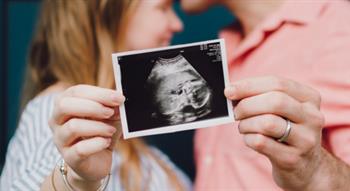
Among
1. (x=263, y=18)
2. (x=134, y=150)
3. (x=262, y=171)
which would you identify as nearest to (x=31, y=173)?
(x=134, y=150)

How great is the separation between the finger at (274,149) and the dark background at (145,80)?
9cm

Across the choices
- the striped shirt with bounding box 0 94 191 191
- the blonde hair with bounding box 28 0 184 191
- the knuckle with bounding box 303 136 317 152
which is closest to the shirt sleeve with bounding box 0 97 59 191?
the striped shirt with bounding box 0 94 191 191

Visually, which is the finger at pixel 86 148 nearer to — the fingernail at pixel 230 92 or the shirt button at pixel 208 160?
the fingernail at pixel 230 92

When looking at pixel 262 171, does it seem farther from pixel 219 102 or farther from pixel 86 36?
pixel 86 36

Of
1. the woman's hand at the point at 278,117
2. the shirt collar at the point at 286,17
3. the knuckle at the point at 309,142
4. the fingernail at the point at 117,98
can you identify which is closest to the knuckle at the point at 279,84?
the woman's hand at the point at 278,117

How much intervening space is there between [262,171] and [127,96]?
495 millimetres

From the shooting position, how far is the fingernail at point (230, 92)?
1028 millimetres

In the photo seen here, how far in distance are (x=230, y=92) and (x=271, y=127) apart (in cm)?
10

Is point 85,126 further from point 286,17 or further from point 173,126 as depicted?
point 286,17

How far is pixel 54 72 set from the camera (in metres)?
1.62

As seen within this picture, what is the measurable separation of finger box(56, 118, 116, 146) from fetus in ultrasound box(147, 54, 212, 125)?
0.34 ft

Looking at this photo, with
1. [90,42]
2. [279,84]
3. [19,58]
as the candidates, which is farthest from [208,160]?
[19,58]

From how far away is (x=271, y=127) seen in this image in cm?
100

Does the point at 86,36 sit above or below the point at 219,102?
above
